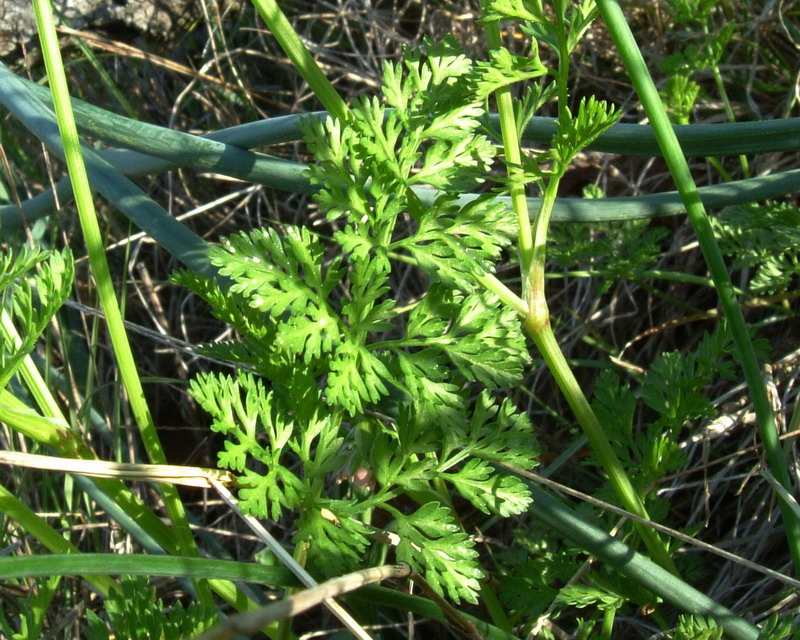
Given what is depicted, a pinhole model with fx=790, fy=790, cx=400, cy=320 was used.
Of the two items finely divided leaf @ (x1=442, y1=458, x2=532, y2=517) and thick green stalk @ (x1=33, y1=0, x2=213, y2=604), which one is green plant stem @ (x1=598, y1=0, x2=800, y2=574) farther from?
thick green stalk @ (x1=33, y1=0, x2=213, y2=604)

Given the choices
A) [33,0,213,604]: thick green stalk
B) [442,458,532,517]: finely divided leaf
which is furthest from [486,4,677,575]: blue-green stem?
[33,0,213,604]: thick green stalk

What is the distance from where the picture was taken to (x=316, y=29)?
2.04 m

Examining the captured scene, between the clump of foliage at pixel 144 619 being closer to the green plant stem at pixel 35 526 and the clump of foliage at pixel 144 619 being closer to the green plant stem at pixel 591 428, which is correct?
the green plant stem at pixel 35 526

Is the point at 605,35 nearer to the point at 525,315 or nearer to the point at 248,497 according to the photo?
the point at 525,315

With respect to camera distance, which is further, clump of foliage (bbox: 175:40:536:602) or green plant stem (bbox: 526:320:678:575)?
green plant stem (bbox: 526:320:678:575)

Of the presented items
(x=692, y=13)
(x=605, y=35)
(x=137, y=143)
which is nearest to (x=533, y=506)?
(x=137, y=143)

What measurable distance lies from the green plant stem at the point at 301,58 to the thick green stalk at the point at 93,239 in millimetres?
186

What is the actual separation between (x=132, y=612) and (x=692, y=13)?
1293mm

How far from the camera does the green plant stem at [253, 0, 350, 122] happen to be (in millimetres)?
727

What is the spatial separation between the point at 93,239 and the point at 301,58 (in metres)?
0.26

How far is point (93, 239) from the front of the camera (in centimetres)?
73

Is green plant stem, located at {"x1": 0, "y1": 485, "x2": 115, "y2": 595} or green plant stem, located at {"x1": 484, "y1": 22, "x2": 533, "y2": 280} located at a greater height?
green plant stem, located at {"x1": 484, "y1": 22, "x2": 533, "y2": 280}

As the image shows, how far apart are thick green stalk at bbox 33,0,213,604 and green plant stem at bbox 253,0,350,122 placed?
186mm

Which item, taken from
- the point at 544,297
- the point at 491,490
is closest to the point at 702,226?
the point at 544,297
